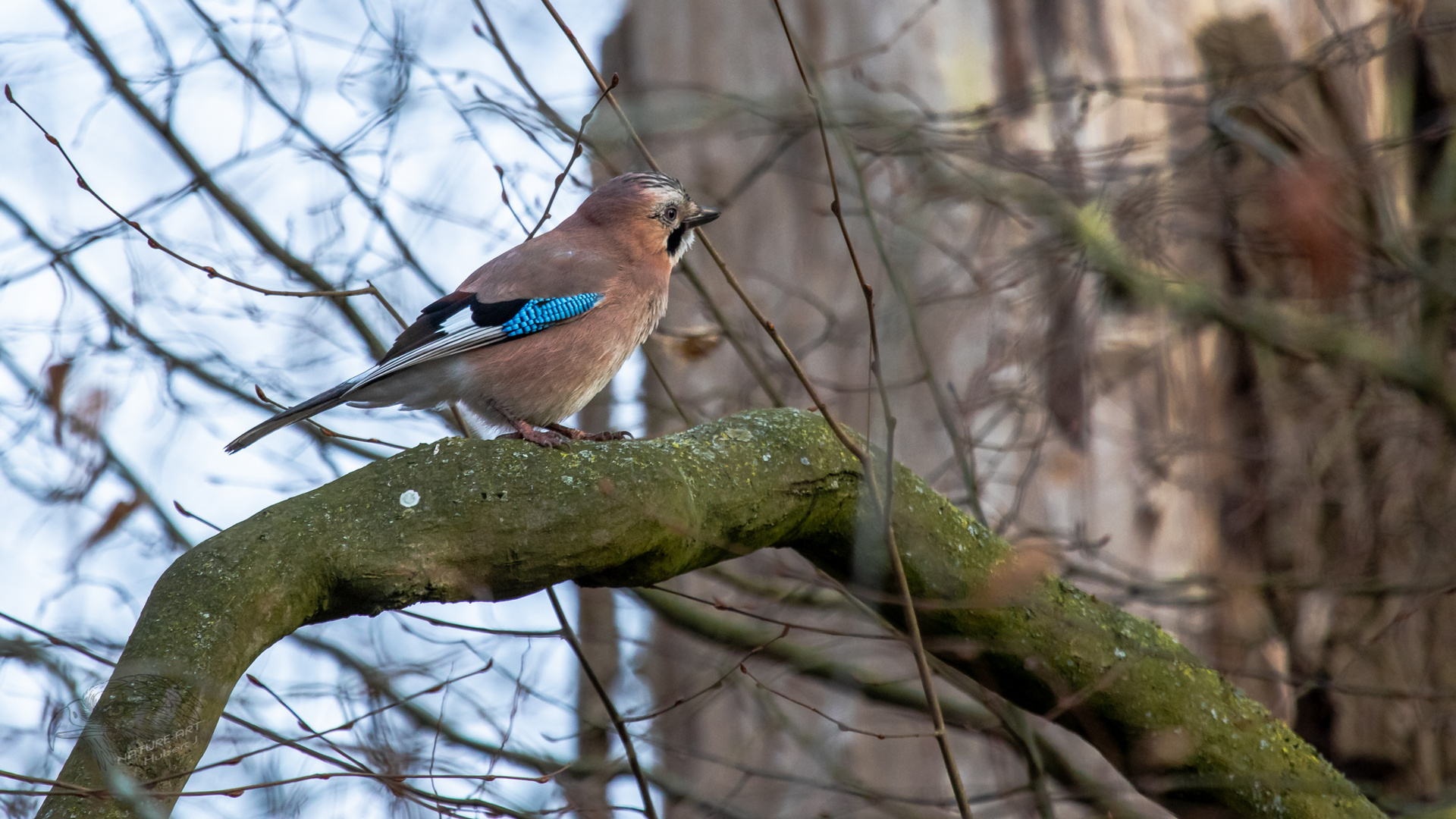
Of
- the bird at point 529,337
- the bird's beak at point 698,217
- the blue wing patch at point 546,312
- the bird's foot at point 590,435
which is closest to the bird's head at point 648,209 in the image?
the bird's beak at point 698,217

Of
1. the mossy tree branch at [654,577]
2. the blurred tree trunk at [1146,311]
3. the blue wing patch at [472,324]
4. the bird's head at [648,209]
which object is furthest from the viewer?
the blurred tree trunk at [1146,311]

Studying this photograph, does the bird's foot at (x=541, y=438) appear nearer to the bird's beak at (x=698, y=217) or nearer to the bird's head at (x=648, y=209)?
the bird's head at (x=648, y=209)

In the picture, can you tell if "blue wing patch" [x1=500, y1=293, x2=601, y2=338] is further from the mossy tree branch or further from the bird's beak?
the mossy tree branch

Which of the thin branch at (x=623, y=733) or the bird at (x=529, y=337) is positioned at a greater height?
the bird at (x=529, y=337)

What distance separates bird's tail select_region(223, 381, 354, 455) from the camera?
306 cm

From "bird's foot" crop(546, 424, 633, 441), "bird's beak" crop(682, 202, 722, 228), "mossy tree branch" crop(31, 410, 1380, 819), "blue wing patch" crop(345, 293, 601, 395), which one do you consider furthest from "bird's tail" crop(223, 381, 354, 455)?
"bird's beak" crop(682, 202, 722, 228)

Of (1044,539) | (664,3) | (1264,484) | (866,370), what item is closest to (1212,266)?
(1264,484)

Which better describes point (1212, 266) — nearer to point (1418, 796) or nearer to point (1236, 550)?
point (1236, 550)

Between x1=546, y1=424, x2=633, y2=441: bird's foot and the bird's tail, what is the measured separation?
636mm

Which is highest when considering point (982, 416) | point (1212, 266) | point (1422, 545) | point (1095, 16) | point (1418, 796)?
point (1095, 16)

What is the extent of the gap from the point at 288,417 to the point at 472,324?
24.4 inches

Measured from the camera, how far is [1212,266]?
5.76m

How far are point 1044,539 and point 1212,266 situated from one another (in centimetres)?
214

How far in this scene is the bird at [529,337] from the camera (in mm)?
3422
